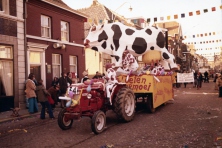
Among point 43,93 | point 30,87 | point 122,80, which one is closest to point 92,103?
point 122,80

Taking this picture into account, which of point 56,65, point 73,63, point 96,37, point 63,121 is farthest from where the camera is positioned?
point 73,63

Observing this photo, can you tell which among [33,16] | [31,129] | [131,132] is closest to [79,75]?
[33,16]

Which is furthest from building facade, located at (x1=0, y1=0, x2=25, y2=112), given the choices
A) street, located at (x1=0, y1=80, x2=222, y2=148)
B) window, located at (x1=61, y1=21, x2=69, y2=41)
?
window, located at (x1=61, y1=21, x2=69, y2=41)

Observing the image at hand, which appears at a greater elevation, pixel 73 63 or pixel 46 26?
pixel 46 26

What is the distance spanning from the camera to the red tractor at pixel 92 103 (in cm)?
665

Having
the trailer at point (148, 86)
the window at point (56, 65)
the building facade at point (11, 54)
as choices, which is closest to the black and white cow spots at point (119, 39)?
the trailer at point (148, 86)

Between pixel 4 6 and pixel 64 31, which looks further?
pixel 64 31

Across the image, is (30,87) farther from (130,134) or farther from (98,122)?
(130,134)

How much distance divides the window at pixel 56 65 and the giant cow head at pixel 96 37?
700 centimetres

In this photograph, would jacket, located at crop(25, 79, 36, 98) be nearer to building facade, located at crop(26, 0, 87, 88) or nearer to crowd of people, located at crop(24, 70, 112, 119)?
crowd of people, located at crop(24, 70, 112, 119)

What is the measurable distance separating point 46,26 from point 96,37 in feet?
23.4

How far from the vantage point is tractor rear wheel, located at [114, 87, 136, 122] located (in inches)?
296

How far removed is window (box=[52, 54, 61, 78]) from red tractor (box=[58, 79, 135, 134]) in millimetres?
9286

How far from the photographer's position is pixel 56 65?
16.5m
